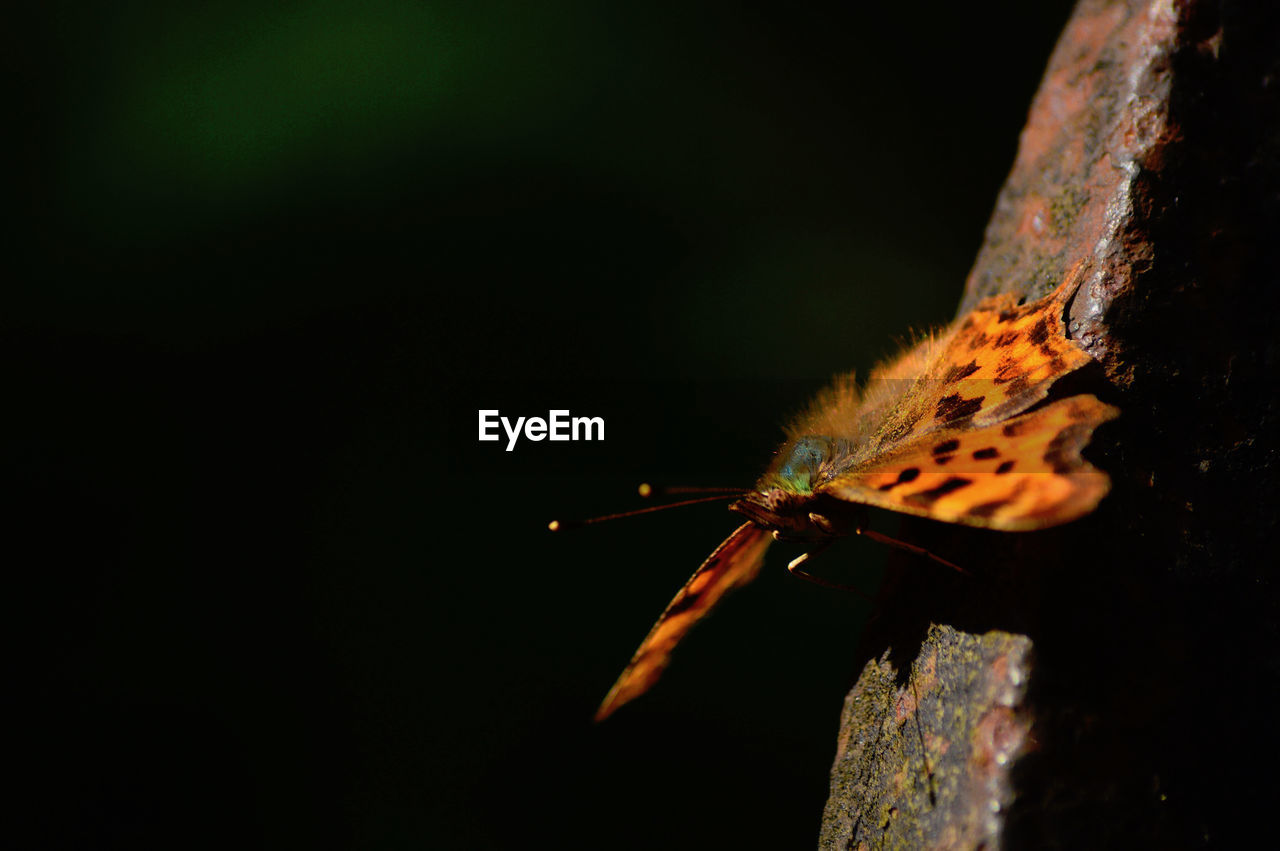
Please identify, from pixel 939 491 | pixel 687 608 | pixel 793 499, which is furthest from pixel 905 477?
pixel 687 608

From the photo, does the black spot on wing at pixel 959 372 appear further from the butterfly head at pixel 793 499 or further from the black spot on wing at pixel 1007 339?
the butterfly head at pixel 793 499

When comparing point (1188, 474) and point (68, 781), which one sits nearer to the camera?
point (1188, 474)

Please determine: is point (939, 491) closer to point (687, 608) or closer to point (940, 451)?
point (940, 451)

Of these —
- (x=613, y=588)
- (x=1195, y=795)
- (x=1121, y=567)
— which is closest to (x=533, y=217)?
(x=613, y=588)

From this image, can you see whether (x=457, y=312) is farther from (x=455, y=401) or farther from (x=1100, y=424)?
(x=1100, y=424)

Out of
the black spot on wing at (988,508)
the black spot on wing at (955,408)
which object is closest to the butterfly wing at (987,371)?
the black spot on wing at (955,408)

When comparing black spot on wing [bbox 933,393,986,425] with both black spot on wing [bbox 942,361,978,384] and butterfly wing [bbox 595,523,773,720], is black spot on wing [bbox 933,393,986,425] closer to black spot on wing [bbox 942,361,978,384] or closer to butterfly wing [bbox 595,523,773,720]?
black spot on wing [bbox 942,361,978,384]

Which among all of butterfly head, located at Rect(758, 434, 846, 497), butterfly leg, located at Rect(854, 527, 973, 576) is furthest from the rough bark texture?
butterfly head, located at Rect(758, 434, 846, 497)
